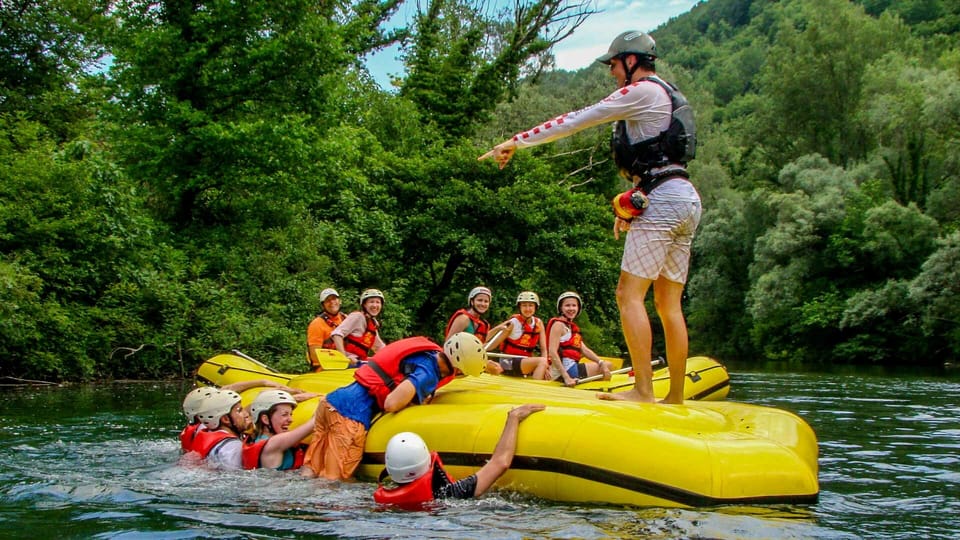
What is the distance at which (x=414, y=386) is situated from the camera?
6.32 metres

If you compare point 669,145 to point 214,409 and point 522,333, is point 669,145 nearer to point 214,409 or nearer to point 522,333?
point 214,409

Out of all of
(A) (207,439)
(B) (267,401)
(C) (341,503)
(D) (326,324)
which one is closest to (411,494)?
(C) (341,503)

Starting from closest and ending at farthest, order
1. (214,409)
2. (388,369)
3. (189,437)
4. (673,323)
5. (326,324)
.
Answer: (673,323) → (388,369) → (214,409) → (189,437) → (326,324)

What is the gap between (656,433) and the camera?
5184mm

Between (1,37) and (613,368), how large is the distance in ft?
56.6

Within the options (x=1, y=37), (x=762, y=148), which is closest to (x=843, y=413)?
(x=1, y=37)

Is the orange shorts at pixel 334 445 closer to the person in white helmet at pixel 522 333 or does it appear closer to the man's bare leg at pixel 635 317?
the man's bare leg at pixel 635 317

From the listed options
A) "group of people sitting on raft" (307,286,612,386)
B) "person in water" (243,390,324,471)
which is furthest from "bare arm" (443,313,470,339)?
"person in water" (243,390,324,471)

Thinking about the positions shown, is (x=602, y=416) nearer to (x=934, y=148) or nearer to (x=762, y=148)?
(x=934, y=148)

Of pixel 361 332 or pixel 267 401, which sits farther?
pixel 361 332

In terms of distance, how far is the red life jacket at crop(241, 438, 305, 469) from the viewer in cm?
652

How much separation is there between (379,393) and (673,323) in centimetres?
202

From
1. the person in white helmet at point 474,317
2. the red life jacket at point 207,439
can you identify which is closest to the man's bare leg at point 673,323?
the red life jacket at point 207,439

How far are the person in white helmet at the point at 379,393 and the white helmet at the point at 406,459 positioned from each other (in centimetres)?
99
